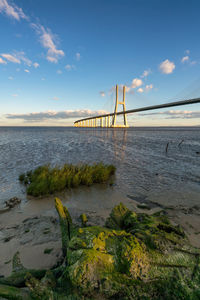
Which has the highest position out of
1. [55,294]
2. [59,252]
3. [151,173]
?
[55,294]

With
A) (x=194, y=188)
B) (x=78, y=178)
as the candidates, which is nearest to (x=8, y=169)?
(x=78, y=178)

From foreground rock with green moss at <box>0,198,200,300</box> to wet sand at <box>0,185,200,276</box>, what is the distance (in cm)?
103

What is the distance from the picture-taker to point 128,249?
183cm

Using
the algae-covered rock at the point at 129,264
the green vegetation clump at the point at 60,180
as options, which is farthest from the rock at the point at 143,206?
the algae-covered rock at the point at 129,264

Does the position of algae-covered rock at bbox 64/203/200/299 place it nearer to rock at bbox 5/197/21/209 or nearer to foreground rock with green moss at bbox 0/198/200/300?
foreground rock with green moss at bbox 0/198/200/300

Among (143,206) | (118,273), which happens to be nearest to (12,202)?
(143,206)

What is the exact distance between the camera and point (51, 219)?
4.53 m

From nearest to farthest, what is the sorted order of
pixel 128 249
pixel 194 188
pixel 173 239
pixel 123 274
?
pixel 123 274 → pixel 128 249 → pixel 173 239 → pixel 194 188

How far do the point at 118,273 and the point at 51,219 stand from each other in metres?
3.46

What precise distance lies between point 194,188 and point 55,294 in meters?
8.09

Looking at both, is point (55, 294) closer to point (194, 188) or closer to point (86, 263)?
point (86, 263)

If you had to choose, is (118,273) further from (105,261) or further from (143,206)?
(143,206)

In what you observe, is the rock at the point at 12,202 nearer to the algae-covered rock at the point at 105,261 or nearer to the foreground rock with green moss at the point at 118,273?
the foreground rock with green moss at the point at 118,273

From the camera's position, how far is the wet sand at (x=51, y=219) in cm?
302
